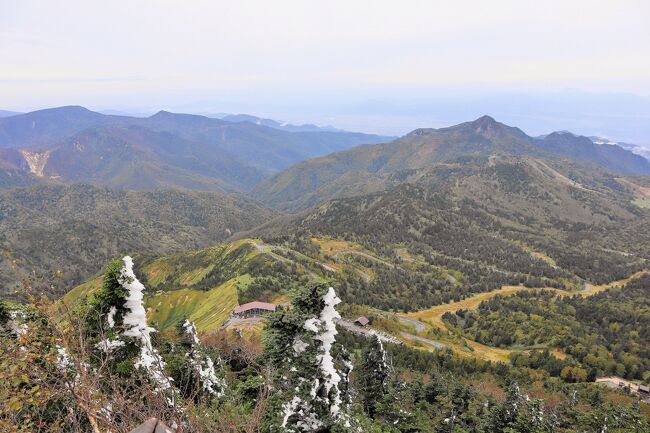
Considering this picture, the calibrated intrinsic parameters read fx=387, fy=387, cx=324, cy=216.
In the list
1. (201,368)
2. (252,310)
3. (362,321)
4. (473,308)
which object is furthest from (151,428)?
(473,308)

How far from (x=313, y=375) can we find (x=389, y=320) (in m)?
99.9

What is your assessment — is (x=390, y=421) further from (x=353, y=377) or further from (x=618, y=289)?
(x=618, y=289)

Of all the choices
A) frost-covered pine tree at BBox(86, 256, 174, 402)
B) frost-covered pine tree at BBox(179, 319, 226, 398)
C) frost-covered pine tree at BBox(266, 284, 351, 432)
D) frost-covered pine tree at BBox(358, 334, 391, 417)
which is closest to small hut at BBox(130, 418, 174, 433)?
frost-covered pine tree at BBox(266, 284, 351, 432)

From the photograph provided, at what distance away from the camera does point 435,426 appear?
4703 centimetres

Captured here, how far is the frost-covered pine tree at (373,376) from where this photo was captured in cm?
4719

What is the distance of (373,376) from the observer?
4784 centimetres

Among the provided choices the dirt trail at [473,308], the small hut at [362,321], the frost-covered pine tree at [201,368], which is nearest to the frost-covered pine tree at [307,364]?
the frost-covered pine tree at [201,368]

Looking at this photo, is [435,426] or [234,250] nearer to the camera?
[435,426]

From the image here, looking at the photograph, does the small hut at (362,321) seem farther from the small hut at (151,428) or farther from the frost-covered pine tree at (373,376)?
the small hut at (151,428)

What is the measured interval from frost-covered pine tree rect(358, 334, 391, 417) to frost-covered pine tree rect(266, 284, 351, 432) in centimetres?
2645

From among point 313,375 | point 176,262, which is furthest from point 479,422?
point 176,262

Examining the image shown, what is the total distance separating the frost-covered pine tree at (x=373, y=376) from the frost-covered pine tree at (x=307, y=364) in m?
26.5

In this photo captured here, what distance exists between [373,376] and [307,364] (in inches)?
1155

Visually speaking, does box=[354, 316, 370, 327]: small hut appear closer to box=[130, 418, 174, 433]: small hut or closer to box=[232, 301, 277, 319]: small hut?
box=[232, 301, 277, 319]: small hut
